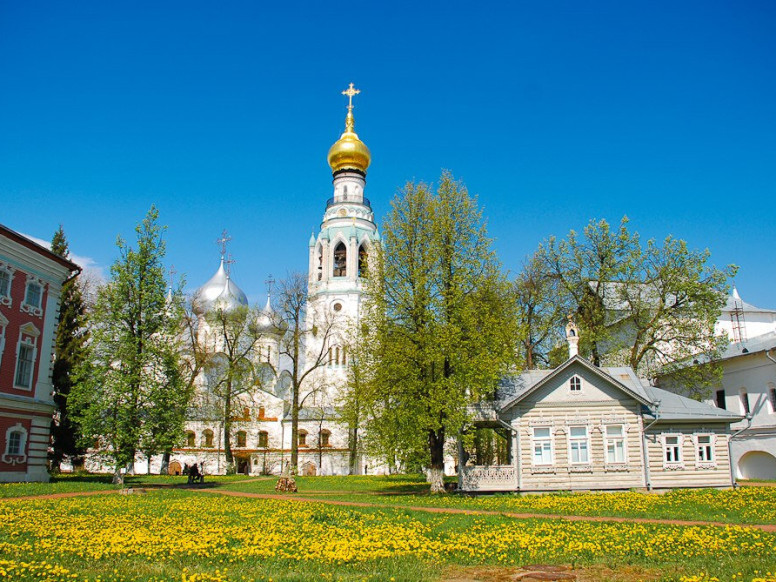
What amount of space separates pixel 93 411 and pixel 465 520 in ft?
62.2

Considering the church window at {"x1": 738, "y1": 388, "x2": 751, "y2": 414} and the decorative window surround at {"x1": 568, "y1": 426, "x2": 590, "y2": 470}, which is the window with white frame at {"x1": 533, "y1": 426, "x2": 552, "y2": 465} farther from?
the church window at {"x1": 738, "y1": 388, "x2": 751, "y2": 414}

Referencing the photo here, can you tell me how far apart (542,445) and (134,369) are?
17825 mm

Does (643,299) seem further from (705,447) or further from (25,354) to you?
(25,354)

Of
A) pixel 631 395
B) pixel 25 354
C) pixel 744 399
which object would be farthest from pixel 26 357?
pixel 744 399

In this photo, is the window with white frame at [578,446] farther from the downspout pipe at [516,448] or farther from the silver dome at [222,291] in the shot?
the silver dome at [222,291]

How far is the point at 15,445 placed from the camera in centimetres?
2806

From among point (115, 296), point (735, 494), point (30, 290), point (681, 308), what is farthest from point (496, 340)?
point (30, 290)

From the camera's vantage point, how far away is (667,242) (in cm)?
3516

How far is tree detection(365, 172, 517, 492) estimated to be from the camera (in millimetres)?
25047

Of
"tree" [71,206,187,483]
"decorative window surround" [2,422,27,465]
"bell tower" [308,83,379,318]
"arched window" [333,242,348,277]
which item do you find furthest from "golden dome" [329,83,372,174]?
"decorative window surround" [2,422,27,465]

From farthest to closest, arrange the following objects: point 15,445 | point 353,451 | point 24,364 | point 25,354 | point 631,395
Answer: point 353,451, point 25,354, point 24,364, point 15,445, point 631,395

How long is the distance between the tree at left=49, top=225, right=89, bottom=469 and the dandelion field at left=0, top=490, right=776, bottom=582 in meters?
23.2

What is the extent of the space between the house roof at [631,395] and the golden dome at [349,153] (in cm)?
4211

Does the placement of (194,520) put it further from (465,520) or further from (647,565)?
(647,565)
